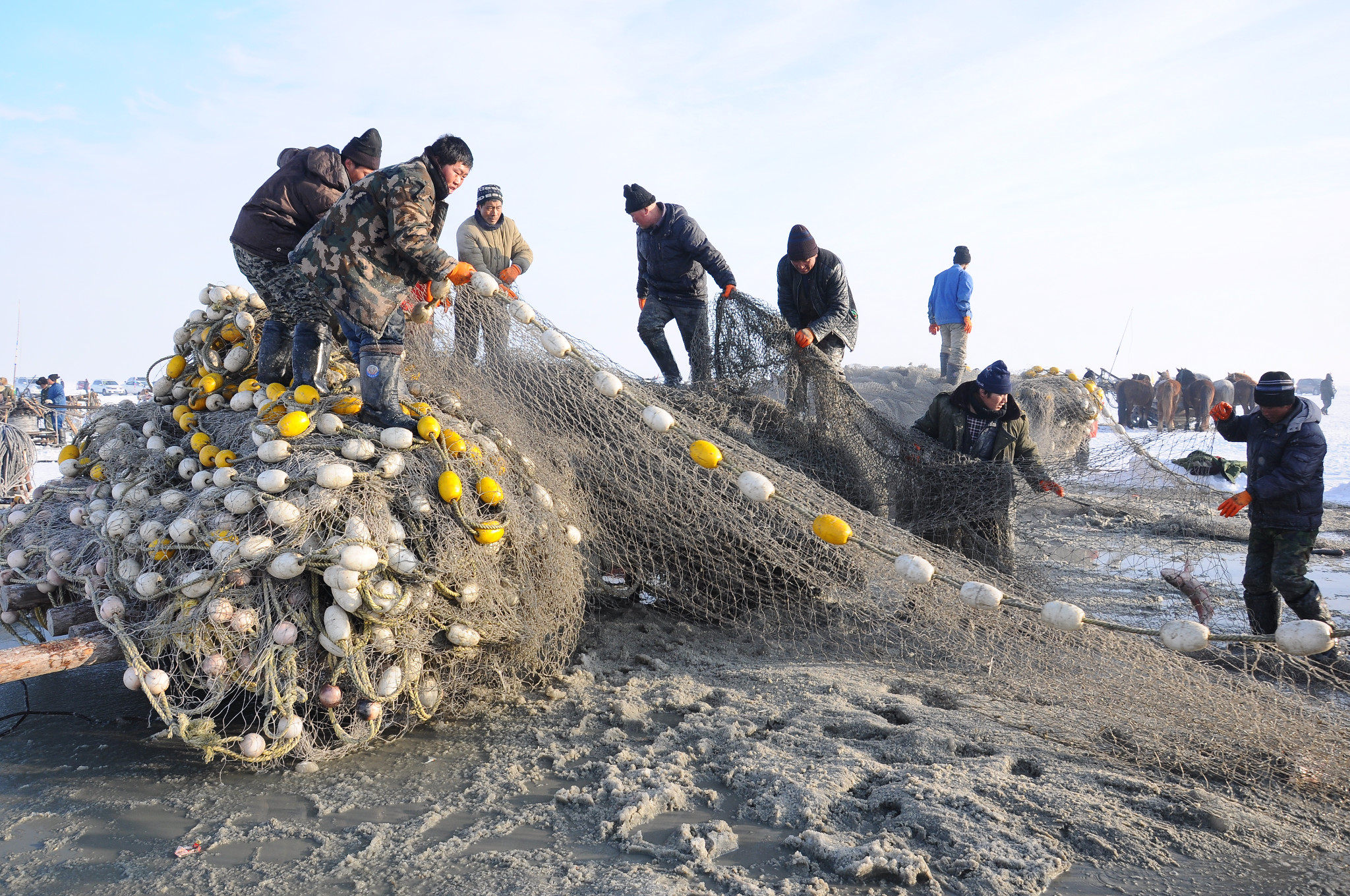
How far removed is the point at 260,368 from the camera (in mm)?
3662

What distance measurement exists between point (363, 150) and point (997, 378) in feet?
11.9

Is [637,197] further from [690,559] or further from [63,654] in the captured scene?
[63,654]

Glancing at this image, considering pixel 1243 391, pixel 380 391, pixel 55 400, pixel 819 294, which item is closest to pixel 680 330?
pixel 819 294

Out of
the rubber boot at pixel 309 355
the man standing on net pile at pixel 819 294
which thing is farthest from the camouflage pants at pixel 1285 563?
the rubber boot at pixel 309 355

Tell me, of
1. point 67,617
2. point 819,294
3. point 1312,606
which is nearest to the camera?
point 67,617

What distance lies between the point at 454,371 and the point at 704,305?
2.65m

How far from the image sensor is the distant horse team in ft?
45.2

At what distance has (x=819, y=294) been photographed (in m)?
5.53

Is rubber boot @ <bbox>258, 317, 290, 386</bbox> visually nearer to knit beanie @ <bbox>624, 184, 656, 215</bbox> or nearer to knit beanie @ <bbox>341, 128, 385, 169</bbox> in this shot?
knit beanie @ <bbox>341, 128, 385, 169</bbox>

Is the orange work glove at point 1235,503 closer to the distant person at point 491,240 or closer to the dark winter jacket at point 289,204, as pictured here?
the distant person at point 491,240

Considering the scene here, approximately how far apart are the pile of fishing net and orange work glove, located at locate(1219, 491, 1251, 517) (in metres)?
3.43

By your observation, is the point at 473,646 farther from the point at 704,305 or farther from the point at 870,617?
the point at 704,305

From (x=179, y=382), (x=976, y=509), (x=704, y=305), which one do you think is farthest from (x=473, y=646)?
(x=704, y=305)

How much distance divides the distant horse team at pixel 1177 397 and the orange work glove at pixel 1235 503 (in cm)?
992
